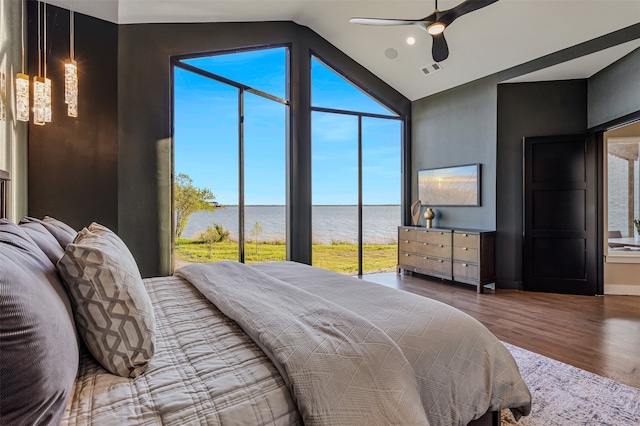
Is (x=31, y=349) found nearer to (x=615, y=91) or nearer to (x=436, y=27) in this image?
(x=436, y=27)

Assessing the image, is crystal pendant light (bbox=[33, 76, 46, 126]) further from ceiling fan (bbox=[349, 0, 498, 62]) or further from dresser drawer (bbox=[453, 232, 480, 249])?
dresser drawer (bbox=[453, 232, 480, 249])

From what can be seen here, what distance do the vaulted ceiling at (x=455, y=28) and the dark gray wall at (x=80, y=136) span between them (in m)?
0.24

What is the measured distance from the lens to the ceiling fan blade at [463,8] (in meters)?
2.66

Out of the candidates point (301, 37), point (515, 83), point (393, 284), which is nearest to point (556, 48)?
point (515, 83)

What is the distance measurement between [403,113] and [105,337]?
5.84 metres

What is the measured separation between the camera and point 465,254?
15.4ft

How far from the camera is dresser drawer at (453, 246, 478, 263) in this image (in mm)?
4562

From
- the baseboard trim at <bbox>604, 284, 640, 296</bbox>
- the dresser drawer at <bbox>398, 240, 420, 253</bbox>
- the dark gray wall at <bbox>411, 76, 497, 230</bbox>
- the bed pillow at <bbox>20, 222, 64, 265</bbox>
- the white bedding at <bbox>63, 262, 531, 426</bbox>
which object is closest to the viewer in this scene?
the white bedding at <bbox>63, 262, 531, 426</bbox>

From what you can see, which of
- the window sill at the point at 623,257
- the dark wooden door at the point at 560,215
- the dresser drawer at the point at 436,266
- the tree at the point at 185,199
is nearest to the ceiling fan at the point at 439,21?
the dark wooden door at the point at 560,215

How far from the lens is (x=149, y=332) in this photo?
41.9 inches

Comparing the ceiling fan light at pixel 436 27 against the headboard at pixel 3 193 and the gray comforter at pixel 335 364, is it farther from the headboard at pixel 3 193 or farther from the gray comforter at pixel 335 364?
the headboard at pixel 3 193

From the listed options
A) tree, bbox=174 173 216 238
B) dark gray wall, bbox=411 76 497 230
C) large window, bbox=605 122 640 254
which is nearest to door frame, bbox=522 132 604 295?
large window, bbox=605 122 640 254

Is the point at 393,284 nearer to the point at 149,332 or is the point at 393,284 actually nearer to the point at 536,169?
the point at 536,169

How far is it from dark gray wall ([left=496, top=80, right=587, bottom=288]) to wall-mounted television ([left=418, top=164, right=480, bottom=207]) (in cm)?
34
